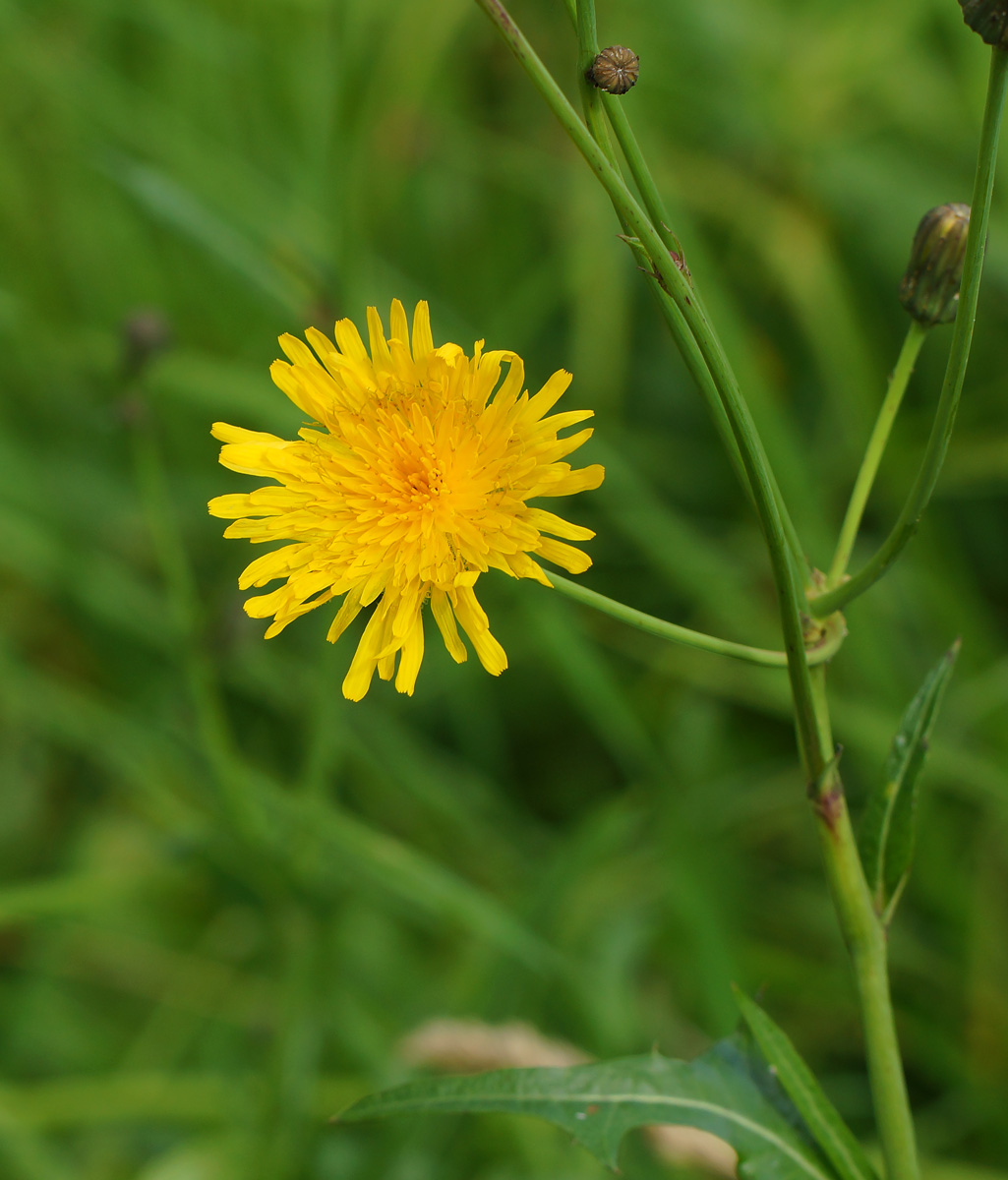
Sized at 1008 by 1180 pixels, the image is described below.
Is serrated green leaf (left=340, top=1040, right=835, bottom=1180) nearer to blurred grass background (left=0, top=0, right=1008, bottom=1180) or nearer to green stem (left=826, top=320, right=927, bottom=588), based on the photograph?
green stem (left=826, top=320, right=927, bottom=588)

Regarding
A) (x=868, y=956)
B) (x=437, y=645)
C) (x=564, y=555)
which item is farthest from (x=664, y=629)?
(x=437, y=645)

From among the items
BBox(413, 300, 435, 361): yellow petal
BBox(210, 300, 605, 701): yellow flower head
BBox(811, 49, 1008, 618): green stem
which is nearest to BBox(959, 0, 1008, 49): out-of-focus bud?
BBox(811, 49, 1008, 618): green stem

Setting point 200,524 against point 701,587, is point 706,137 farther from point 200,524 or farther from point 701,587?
point 200,524

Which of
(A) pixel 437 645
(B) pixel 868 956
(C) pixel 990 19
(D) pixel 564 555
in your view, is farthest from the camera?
(A) pixel 437 645

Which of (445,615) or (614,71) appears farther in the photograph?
(445,615)

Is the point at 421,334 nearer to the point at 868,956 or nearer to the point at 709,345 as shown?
the point at 709,345
